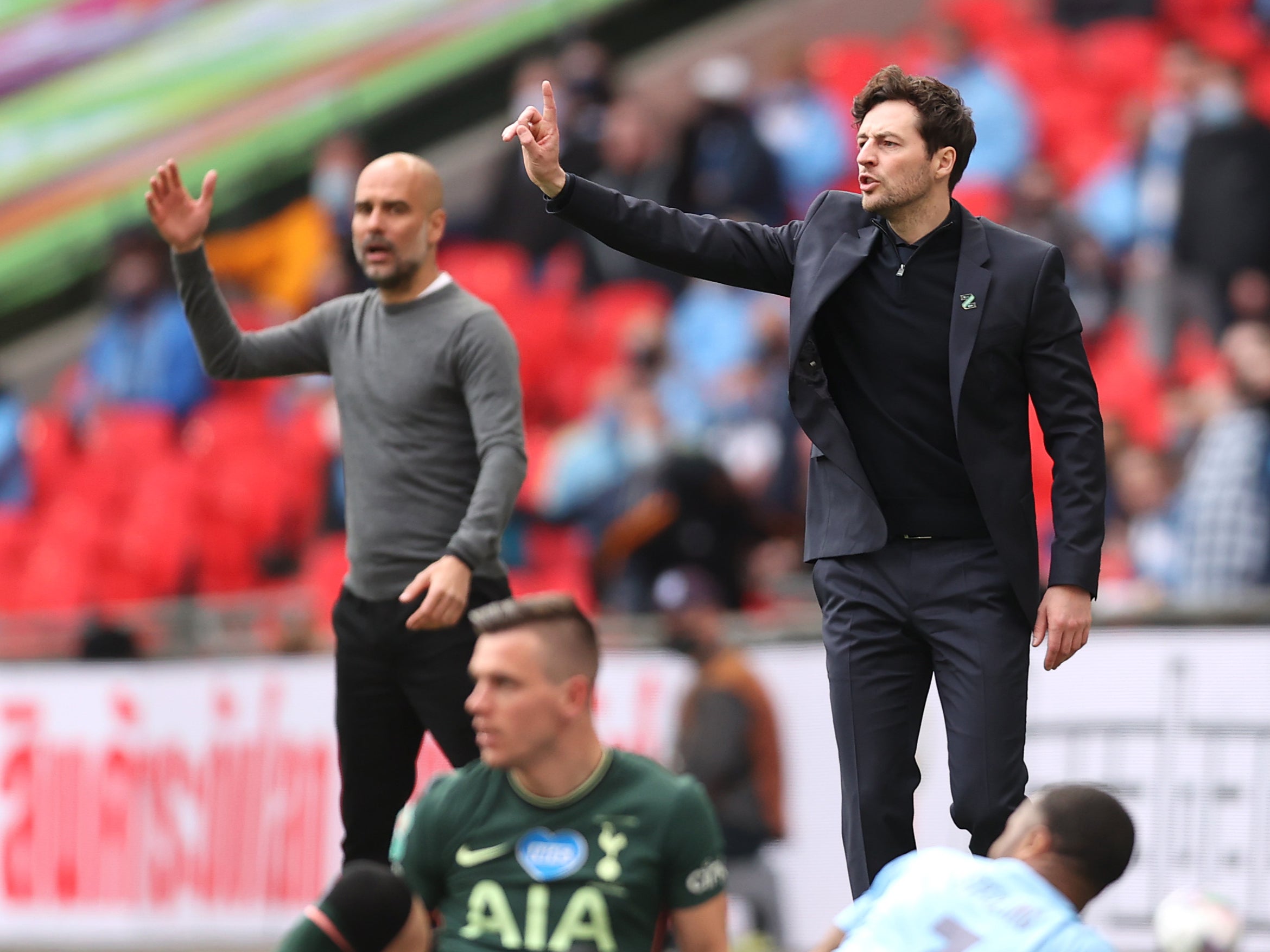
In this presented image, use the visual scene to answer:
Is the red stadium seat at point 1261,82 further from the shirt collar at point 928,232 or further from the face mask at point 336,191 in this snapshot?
the shirt collar at point 928,232

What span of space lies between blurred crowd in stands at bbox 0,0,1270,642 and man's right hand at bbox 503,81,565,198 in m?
4.79

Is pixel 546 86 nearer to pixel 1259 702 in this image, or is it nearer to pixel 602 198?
pixel 602 198

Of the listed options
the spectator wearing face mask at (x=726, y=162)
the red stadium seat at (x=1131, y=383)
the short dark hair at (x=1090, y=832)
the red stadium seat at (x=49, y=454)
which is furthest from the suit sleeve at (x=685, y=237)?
the red stadium seat at (x=49, y=454)

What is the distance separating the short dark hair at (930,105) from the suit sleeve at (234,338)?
1.85 meters

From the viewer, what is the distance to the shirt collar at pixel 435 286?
576 cm

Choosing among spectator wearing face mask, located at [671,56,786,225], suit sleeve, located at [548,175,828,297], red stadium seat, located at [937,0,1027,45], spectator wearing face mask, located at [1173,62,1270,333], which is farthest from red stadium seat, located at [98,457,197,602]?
suit sleeve, located at [548,175,828,297]

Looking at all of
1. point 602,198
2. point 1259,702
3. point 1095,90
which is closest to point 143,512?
point 1095,90

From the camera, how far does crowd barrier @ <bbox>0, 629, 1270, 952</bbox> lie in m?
8.21

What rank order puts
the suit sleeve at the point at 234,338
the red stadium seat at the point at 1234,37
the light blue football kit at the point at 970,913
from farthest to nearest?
1. the red stadium seat at the point at 1234,37
2. the suit sleeve at the point at 234,338
3. the light blue football kit at the point at 970,913

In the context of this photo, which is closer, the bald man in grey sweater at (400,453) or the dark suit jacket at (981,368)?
the dark suit jacket at (981,368)

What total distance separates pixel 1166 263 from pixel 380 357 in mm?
6985

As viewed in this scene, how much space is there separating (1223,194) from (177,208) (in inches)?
282

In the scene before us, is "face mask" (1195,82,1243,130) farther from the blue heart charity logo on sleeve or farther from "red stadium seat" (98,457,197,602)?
the blue heart charity logo on sleeve

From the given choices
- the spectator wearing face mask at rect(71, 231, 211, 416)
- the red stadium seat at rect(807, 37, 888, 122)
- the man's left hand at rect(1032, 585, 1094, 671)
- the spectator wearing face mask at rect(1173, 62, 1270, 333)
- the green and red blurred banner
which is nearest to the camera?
the man's left hand at rect(1032, 585, 1094, 671)
